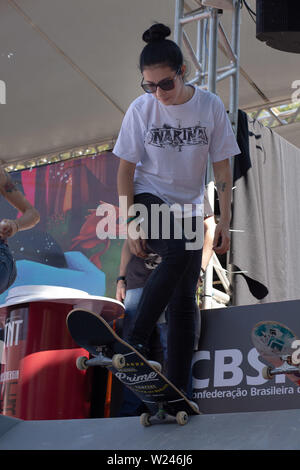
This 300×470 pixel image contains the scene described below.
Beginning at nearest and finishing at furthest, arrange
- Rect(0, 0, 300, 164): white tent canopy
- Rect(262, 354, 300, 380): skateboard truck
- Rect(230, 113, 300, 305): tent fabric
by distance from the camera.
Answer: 1. Rect(262, 354, 300, 380): skateboard truck
2. Rect(230, 113, 300, 305): tent fabric
3. Rect(0, 0, 300, 164): white tent canopy

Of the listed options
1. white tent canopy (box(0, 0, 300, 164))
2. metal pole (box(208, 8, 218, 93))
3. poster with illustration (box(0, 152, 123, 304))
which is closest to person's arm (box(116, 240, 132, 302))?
metal pole (box(208, 8, 218, 93))

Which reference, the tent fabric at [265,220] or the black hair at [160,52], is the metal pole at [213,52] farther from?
the black hair at [160,52]

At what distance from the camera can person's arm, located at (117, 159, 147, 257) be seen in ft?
7.79

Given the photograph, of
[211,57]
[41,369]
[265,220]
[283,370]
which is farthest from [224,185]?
[265,220]

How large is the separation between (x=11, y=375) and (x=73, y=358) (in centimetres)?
34

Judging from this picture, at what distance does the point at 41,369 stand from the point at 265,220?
8.98 feet

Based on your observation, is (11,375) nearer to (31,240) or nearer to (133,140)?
(133,140)

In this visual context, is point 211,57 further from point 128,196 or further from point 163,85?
point 128,196

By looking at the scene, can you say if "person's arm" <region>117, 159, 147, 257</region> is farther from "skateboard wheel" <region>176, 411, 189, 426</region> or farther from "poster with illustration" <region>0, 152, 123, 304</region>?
"poster with illustration" <region>0, 152, 123, 304</region>

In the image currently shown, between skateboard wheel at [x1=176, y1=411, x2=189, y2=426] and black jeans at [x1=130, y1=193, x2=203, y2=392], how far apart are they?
0.25m

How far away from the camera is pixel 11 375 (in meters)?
3.30

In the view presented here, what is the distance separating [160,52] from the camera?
235 cm

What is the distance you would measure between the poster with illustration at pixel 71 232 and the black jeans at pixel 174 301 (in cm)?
392

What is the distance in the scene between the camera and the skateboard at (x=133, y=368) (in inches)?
77.0
